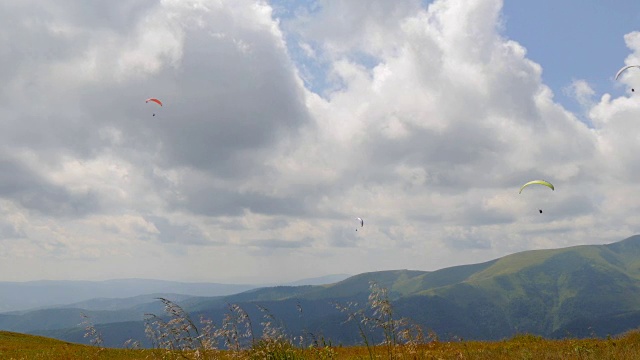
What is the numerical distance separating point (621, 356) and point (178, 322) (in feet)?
37.8

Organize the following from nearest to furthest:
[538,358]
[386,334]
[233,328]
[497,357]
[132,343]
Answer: [386,334] → [233,328] → [132,343] → [538,358] → [497,357]

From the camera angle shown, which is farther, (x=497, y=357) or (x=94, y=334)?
(x=497, y=357)

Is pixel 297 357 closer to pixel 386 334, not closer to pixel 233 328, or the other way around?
pixel 233 328

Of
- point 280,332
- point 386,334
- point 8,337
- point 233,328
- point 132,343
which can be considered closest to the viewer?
point 386,334

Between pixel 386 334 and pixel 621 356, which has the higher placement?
pixel 386 334

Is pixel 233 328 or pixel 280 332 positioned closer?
pixel 233 328

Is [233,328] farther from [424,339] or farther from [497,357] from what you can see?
[497,357]

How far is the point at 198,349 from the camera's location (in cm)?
Result: 877

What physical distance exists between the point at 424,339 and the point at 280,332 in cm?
316

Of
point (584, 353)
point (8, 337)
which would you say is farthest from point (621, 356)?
point (8, 337)

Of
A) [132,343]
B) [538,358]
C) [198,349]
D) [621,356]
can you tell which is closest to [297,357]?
[198,349]

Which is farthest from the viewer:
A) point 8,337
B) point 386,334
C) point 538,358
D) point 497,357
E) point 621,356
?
point 8,337

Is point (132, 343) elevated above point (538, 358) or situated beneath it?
elevated above

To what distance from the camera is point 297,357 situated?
1050 centimetres
